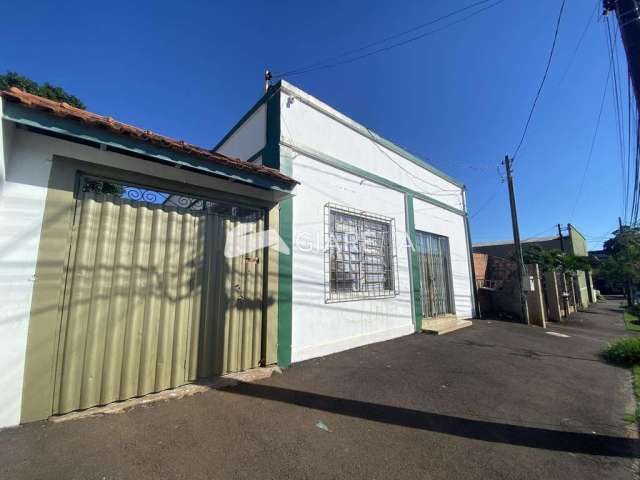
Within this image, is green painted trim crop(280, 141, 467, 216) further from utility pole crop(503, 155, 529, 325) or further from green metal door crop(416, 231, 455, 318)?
utility pole crop(503, 155, 529, 325)

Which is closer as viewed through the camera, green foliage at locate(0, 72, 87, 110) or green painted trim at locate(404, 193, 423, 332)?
green painted trim at locate(404, 193, 423, 332)

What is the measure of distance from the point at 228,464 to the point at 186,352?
1.56 m

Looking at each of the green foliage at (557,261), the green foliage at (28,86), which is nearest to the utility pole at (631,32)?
the green foliage at (557,261)

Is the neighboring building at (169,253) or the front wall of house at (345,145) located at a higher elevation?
the front wall of house at (345,145)

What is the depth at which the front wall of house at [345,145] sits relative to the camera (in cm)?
479

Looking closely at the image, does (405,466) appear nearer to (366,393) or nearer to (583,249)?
(366,393)

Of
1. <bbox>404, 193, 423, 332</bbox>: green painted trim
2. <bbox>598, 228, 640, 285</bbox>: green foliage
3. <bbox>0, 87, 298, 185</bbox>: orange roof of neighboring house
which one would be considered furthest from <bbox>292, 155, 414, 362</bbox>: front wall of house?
<bbox>598, 228, 640, 285</bbox>: green foliage

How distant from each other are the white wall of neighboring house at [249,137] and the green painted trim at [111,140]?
1.74 m

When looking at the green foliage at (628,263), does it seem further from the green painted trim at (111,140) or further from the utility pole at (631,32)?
the green painted trim at (111,140)

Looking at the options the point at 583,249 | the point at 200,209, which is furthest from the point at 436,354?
the point at 583,249

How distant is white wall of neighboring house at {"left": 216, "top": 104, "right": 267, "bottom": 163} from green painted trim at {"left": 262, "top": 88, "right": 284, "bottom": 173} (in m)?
0.17

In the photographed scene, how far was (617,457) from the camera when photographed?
2.09 meters

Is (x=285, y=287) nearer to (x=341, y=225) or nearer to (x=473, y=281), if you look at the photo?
(x=341, y=225)

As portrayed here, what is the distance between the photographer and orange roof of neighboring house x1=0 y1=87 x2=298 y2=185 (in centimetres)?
224
